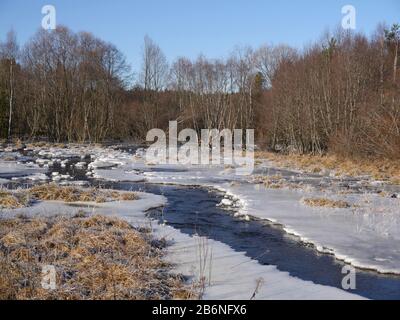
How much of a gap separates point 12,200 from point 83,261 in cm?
551

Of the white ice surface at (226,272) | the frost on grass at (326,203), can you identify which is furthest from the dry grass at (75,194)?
the frost on grass at (326,203)

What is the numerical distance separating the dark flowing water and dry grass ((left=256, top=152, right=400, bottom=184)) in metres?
9.23

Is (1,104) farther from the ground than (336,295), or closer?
farther from the ground

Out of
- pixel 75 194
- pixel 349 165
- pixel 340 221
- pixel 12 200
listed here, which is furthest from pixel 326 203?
pixel 349 165

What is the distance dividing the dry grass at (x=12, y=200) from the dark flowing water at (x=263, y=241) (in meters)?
3.33

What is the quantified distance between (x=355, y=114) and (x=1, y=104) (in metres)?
30.3

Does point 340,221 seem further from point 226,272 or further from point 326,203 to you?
point 226,272

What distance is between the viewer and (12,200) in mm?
11141

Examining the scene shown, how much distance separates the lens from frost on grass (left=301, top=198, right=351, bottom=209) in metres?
11.8

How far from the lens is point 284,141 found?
3741 cm

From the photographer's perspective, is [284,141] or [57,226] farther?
[284,141]
